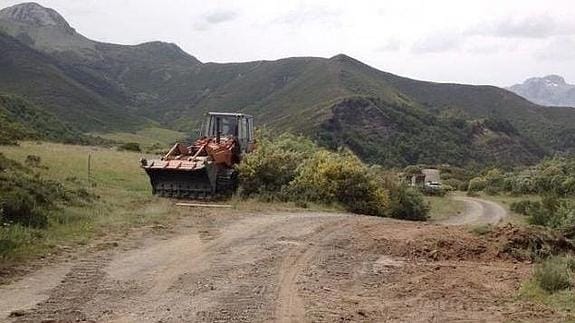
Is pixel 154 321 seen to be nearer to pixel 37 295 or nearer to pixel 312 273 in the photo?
pixel 37 295

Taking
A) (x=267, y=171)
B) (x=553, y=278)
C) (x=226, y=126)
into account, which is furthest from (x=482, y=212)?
(x=553, y=278)

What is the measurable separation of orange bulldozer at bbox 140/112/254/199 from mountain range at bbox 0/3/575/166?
69.6 metres

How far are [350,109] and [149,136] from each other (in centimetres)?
3681

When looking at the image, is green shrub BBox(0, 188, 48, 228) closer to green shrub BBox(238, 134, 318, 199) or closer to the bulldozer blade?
the bulldozer blade

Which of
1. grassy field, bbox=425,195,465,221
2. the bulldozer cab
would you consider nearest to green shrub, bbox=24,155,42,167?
the bulldozer cab

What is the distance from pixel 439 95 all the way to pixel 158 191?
156778 mm

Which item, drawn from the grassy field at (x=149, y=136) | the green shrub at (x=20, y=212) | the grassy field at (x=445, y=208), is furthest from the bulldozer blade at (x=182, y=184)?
the grassy field at (x=149, y=136)

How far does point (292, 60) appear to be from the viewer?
198 m

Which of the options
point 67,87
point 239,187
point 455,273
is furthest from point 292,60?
point 455,273

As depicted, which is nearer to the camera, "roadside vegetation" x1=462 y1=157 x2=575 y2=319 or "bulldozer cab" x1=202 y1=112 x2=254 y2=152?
"roadside vegetation" x1=462 y1=157 x2=575 y2=319

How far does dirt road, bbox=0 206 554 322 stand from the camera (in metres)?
8.35

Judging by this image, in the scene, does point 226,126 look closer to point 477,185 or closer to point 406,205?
point 406,205

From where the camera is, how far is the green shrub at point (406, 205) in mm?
28594

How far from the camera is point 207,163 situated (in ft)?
69.3
